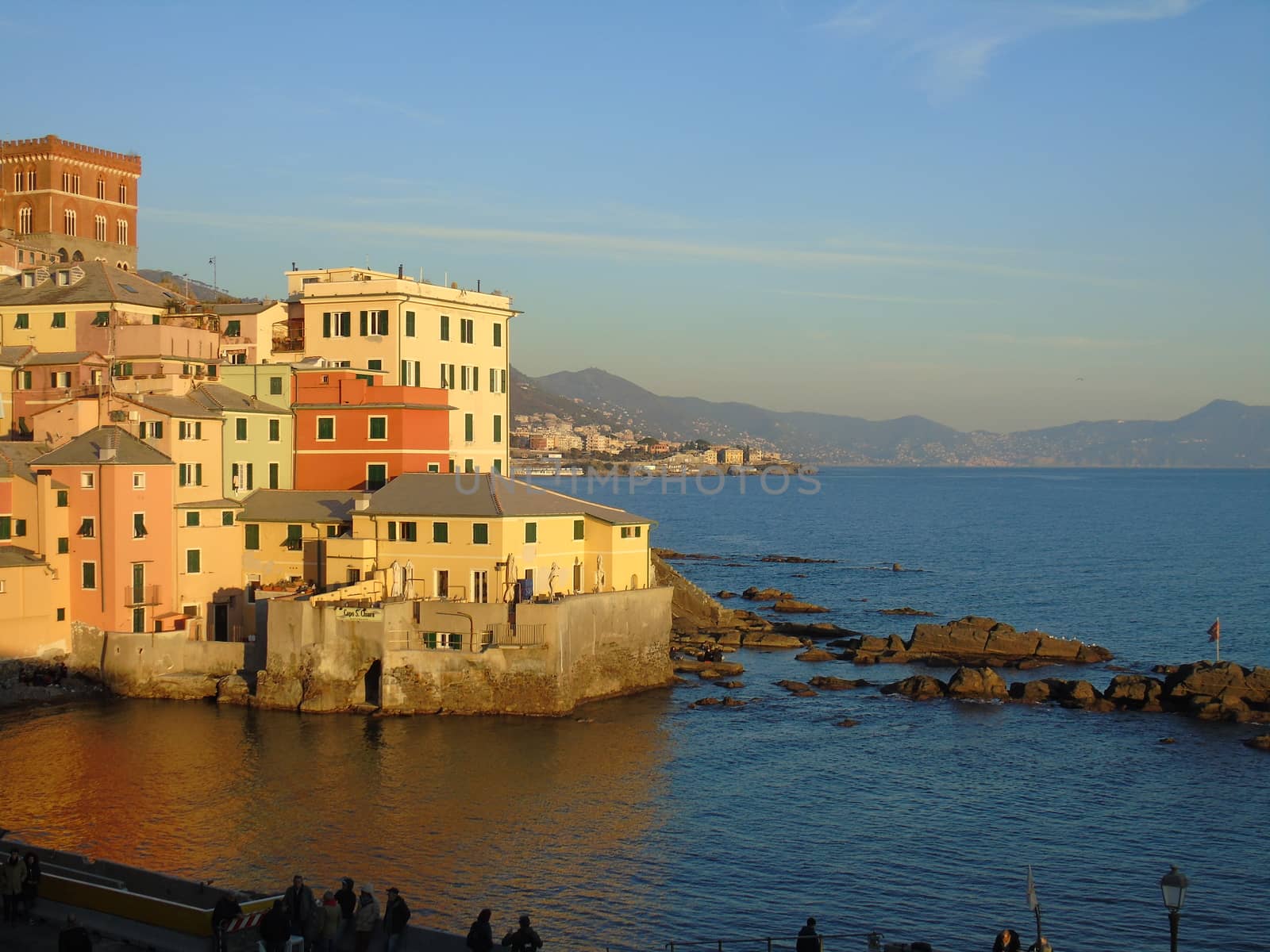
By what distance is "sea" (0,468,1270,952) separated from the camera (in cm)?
3344

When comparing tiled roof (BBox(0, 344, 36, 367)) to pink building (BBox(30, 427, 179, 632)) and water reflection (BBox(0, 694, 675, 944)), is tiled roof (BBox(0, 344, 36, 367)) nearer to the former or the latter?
pink building (BBox(30, 427, 179, 632))

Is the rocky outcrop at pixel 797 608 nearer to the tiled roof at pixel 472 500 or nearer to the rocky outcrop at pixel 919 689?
the rocky outcrop at pixel 919 689

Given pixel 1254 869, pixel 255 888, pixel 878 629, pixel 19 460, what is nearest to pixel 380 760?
pixel 255 888

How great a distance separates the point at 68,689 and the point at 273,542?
10430mm

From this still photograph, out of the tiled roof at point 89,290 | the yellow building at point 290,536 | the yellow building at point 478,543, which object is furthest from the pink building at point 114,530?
the tiled roof at point 89,290

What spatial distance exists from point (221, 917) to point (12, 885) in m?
4.35

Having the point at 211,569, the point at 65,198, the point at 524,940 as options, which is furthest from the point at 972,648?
the point at 65,198

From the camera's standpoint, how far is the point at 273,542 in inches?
2346

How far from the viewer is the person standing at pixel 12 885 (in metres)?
23.9

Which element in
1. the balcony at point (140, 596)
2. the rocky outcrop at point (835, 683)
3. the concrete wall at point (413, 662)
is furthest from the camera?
the rocky outcrop at point (835, 683)

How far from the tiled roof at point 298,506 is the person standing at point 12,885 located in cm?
3434

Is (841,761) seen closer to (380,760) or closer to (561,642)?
(561,642)

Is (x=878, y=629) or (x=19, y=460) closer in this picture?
(x=19, y=460)

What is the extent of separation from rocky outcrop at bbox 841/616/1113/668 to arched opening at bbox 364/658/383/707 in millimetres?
27998
